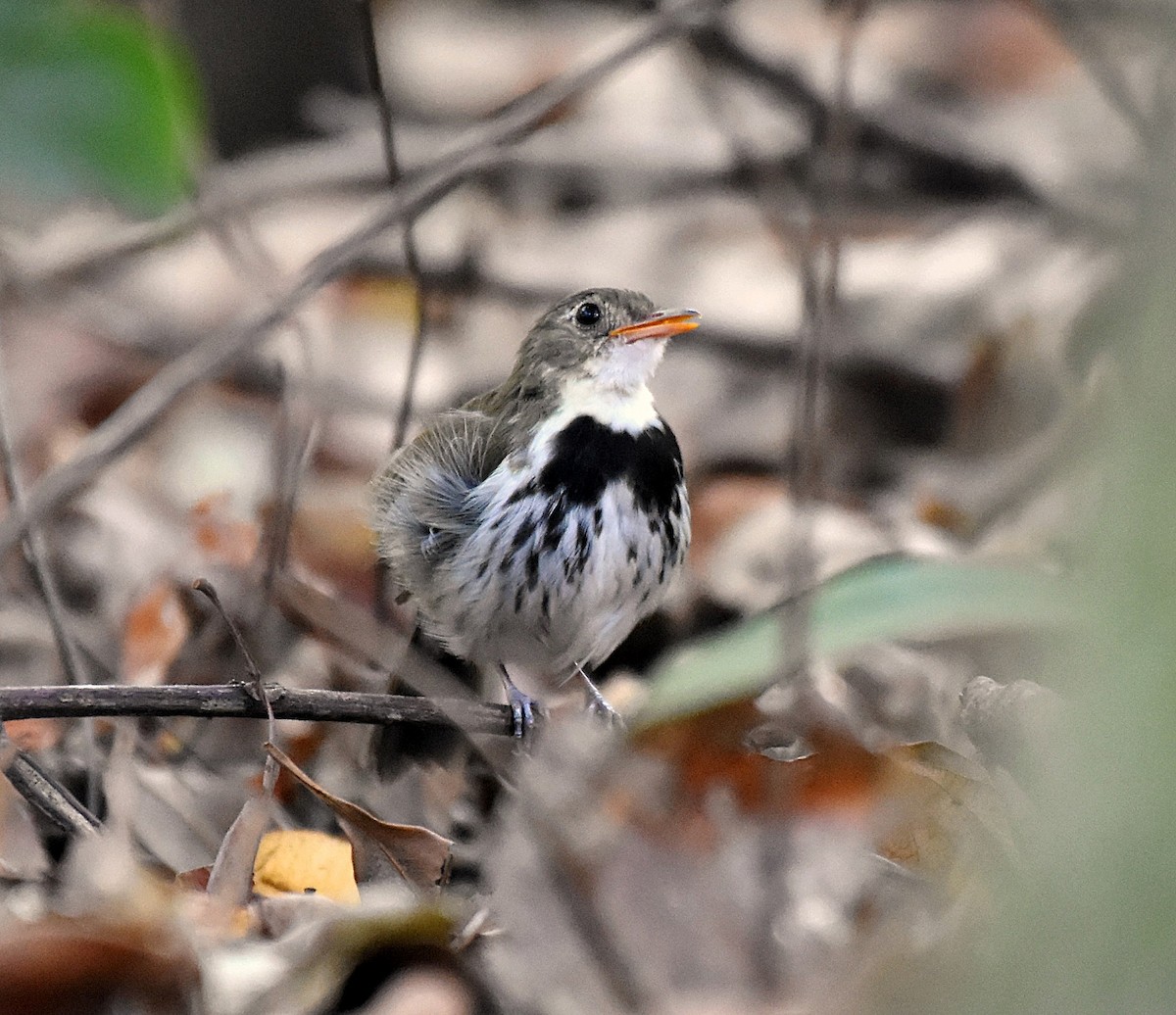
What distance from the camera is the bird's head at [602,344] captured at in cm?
450

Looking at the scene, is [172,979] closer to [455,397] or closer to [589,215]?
[455,397]

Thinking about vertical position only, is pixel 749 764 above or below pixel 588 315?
below

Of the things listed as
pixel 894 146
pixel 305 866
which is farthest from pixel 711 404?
pixel 305 866

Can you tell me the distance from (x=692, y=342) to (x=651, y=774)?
4.37 meters

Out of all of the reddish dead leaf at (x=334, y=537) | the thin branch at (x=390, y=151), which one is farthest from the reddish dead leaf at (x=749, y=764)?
the reddish dead leaf at (x=334, y=537)

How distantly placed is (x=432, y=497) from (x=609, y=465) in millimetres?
457

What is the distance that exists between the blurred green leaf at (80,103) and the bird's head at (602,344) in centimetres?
228

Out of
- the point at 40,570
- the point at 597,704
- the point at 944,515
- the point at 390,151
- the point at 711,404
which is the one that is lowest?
the point at 597,704

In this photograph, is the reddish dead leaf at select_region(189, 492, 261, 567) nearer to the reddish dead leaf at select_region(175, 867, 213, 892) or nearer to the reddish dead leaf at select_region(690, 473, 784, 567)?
the reddish dead leaf at select_region(690, 473, 784, 567)

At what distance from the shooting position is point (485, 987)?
238cm

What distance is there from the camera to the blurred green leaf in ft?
6.93

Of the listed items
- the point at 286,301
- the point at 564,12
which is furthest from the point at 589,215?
the point at 286,301

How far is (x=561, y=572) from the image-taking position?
4.18 meters

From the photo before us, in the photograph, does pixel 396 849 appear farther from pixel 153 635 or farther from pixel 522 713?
pixel 153 635
